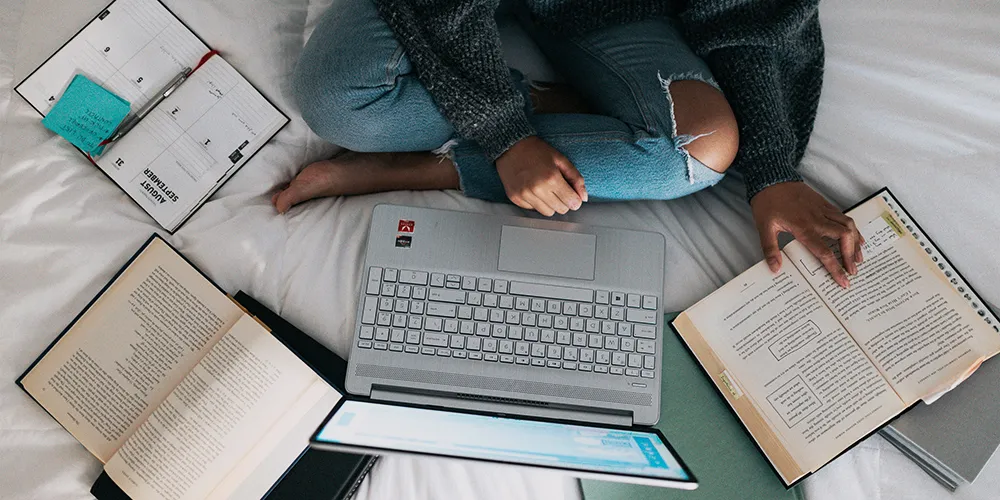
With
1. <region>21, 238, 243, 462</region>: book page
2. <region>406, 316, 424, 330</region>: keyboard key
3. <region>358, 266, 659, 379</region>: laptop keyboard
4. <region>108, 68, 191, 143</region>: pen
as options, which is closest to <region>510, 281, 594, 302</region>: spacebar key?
<region>358, 266, 659, 379</region>: laptop keyboard

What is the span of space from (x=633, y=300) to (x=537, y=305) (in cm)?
12

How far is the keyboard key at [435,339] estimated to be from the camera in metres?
0.81

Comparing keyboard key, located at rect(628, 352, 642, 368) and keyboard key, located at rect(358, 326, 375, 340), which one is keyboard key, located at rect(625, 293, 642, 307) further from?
keyboard key, located at rect(358, 326, 375, 340)

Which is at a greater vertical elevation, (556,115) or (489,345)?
(556,115)

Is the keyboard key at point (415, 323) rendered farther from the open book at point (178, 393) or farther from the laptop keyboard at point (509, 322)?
the open book at point (178, 393)

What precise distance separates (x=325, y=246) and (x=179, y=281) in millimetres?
180

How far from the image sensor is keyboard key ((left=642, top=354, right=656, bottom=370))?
82cm

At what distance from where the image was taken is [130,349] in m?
0.82

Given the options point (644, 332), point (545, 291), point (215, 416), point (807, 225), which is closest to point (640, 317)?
point (644, 332)

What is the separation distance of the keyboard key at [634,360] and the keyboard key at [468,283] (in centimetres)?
21

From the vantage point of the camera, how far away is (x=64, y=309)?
0.83 meters

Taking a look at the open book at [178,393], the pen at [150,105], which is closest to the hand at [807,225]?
the open book at [178,393]

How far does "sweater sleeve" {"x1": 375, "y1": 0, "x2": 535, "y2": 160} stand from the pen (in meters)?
→ 0.31

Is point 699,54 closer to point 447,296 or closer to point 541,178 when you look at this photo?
point 541,178
